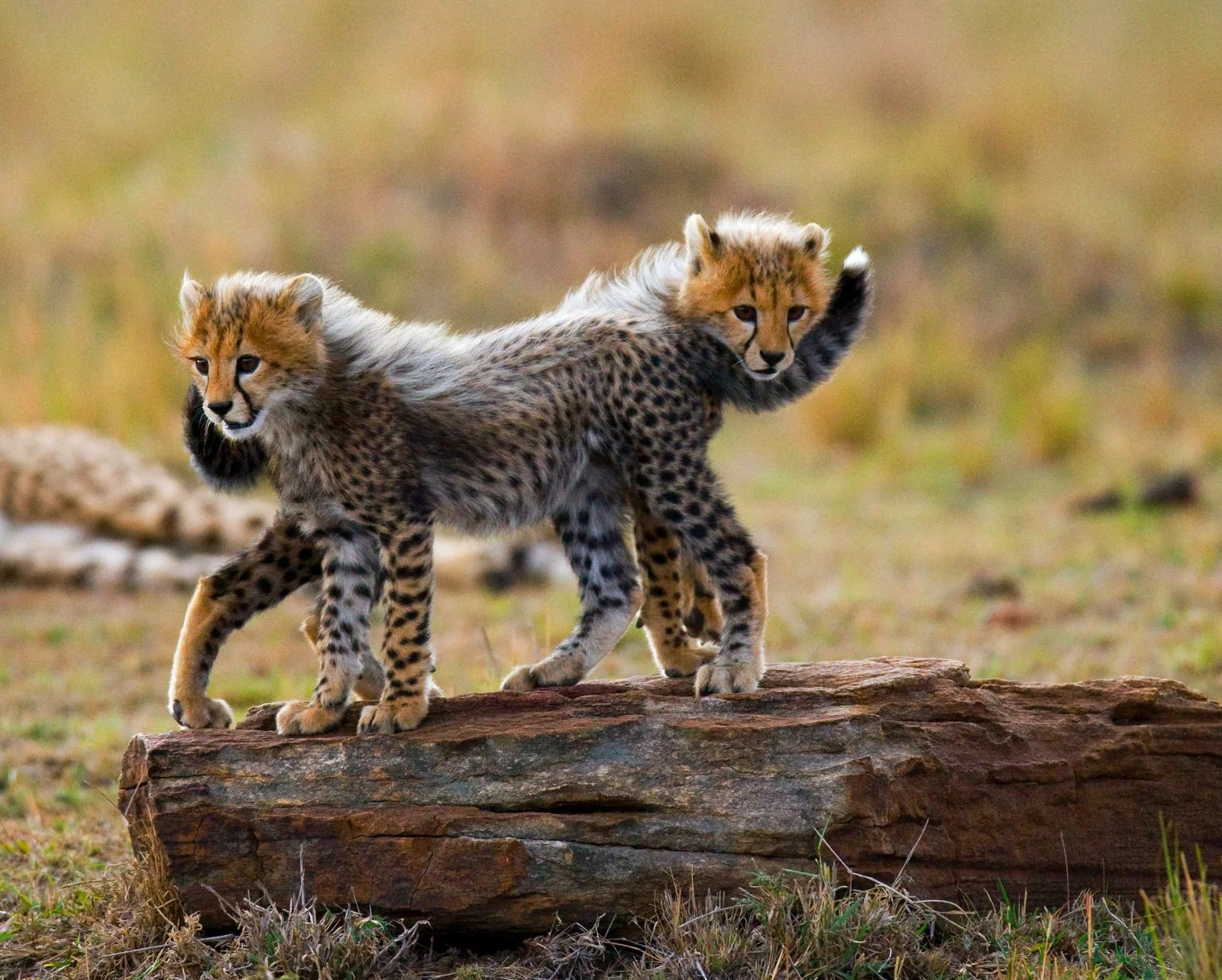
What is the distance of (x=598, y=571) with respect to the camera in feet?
13.9

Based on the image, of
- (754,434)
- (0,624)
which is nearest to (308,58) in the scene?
(754,434)

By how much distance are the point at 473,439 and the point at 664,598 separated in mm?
699

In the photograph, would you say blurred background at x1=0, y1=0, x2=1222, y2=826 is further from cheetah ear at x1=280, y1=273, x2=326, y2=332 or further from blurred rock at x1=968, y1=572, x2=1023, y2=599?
cheetah ear at x1=280, y1=273, x2=326, y2=332

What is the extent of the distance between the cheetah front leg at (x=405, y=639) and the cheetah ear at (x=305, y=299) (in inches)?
23.2

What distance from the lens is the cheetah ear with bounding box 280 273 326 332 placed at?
3799 mm

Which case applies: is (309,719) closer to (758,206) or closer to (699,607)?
(699,607)

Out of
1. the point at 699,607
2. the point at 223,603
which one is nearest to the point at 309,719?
the point at 223,603

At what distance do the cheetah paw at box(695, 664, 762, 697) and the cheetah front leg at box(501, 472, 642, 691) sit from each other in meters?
0.42

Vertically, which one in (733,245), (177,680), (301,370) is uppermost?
(733,245)

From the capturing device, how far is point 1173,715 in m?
3.88

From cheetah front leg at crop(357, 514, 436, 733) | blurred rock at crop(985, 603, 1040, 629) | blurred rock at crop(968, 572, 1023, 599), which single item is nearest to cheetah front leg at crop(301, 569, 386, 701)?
cheetah front leg at crop(357, 514, 436, 733)

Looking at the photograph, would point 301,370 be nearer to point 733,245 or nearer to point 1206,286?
point 733,245

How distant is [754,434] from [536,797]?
8049mm

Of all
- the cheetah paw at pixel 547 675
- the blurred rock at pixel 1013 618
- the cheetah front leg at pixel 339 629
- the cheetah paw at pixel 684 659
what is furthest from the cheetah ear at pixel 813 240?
the blurred rock at pixel 1013 618
